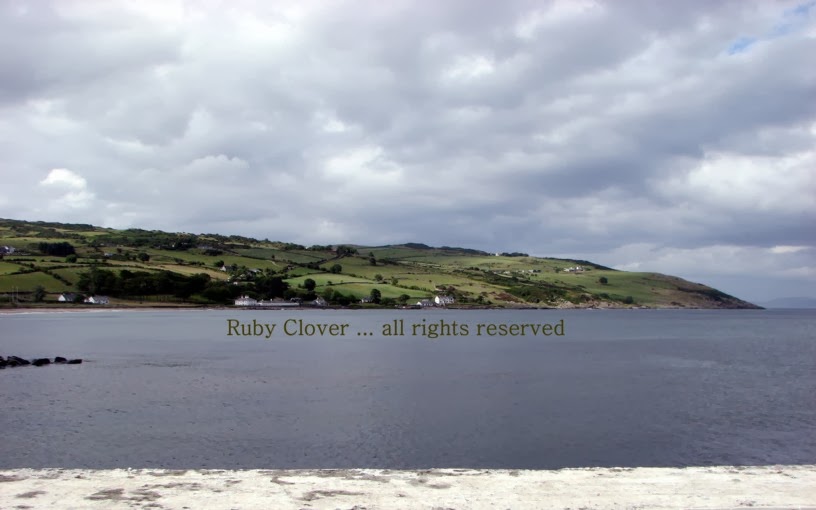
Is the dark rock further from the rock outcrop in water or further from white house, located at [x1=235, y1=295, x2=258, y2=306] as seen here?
white house, located at [x1=235, y1=295, x2=258, y2=306]

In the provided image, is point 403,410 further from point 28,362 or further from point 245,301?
point 245,301

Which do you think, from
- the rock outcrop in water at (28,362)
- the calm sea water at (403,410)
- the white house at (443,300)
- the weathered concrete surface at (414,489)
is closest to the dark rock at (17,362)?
the rock outcrop in water at (28,362)

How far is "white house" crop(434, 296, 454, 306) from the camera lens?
184775mm

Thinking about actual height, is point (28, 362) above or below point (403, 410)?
below

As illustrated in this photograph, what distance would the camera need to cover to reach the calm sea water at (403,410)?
22.2 m

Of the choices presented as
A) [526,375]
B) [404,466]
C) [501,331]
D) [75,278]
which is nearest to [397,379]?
[526,375]

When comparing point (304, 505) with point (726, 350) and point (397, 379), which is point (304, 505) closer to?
point (397, 379)

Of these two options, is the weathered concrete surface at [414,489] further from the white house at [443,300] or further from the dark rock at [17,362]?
the white house at [443,300]

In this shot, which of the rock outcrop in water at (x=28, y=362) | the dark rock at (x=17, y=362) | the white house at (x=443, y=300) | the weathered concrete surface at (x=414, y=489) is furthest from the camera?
the white house at (x=443, y=300)

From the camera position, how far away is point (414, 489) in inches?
450

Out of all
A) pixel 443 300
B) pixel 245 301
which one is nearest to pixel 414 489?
pixel 245 301

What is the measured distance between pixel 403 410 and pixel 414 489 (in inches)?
795

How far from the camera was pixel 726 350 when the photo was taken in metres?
73.5

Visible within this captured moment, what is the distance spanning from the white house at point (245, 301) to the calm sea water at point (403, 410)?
10373 centimetres
